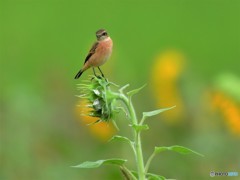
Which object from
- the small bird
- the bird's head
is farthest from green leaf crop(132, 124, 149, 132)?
the small bird

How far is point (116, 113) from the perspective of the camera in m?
4.95

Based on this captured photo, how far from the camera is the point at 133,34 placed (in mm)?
20969

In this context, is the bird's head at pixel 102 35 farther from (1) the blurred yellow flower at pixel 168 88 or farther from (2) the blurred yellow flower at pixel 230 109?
(1) the blurred yellow flower at pixel 168 88

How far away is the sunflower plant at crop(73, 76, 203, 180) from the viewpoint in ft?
15.5

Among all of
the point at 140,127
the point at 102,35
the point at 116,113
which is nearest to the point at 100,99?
the point at 116,113

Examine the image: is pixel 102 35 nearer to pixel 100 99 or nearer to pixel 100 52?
pixel 100 52

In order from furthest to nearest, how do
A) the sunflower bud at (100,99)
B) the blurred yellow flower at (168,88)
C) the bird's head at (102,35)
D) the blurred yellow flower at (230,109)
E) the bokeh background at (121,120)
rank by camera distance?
the blurred yellow flower at (168,88) < the bokeh background at (121,120) < the blurred yellow flower at (230,109) < the bird's head at (102,35) < the sunflower bud at (100,99)

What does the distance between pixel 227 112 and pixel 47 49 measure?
10264 mm

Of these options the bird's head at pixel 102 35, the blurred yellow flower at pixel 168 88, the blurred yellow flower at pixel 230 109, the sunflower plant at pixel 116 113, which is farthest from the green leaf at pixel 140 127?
the blurred yellow flower at pixel 168 88

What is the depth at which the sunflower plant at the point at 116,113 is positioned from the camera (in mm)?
4727

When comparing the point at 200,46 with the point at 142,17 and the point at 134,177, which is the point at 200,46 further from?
the point at 134,177

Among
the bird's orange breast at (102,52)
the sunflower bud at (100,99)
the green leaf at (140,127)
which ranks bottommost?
the green leaf at (140,127)

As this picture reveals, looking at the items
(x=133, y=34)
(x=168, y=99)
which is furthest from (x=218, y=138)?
(x=133, y=34)

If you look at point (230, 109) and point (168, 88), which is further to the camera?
point (168, 88)
